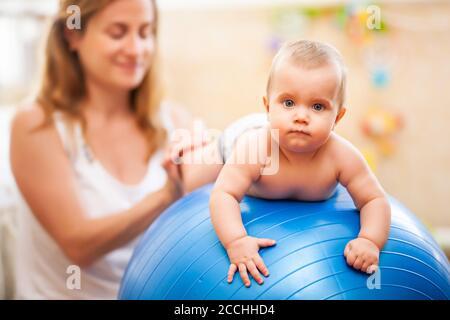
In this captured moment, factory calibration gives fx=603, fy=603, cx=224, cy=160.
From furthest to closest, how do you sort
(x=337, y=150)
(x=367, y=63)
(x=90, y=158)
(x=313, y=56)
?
1. (x=367, y=63)
2. (x=90, y=158)
3. (x=337, y=150)
4. (x=313, y=56)

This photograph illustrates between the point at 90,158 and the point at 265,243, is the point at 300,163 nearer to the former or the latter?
the point at 265,243

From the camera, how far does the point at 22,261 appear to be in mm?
1482

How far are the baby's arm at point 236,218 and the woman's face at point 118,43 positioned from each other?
0.58m

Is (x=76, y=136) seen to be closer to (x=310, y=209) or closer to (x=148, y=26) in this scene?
(x=148, y=26)

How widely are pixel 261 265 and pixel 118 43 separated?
773 millimetres

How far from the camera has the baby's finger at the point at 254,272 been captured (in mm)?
790

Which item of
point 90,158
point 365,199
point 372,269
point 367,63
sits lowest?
point 372,269

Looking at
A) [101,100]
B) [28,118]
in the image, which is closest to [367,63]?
[101,100]

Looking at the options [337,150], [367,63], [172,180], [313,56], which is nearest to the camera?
[313,56]

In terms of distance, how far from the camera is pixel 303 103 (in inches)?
31.0

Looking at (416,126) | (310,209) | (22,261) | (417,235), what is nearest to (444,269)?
(417,235)

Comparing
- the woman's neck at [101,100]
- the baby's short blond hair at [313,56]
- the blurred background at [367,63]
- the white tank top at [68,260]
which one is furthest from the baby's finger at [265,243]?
the blurred background at [367,63]

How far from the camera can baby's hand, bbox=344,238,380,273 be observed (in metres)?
0.80

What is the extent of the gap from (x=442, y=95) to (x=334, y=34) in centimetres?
51
